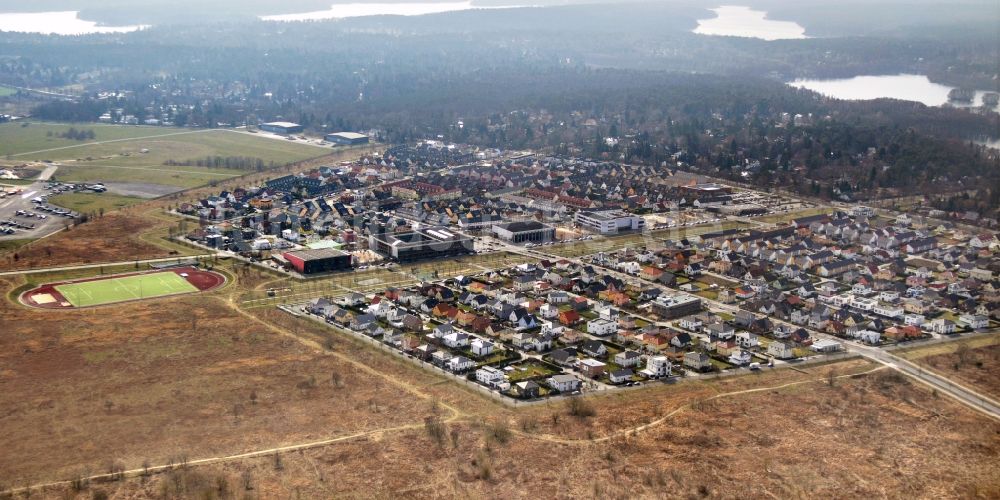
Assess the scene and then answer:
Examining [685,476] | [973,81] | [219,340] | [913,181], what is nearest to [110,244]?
[219,340]

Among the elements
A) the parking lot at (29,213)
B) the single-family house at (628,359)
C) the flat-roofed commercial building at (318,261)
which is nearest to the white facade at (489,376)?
the single-family house at (628,359)

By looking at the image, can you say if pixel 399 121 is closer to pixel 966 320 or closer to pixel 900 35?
pixel 966 320

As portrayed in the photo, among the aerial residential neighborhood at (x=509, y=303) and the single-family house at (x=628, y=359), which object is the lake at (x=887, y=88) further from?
the single-family house at (x=628, y=359)

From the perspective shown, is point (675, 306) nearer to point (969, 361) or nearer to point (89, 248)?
point (969, 361)

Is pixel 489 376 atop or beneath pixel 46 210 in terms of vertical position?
atop

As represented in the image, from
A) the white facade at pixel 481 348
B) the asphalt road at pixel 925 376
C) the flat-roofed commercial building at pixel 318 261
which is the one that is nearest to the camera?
the asphalt road at pixel 925 376

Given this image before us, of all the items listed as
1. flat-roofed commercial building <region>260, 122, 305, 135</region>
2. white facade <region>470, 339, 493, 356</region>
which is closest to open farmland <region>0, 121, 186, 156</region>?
flat-roofed commercial building <region>260, 122, 305, 135</region>

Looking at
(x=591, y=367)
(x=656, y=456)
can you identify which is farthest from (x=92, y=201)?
(x=656, y=456)
